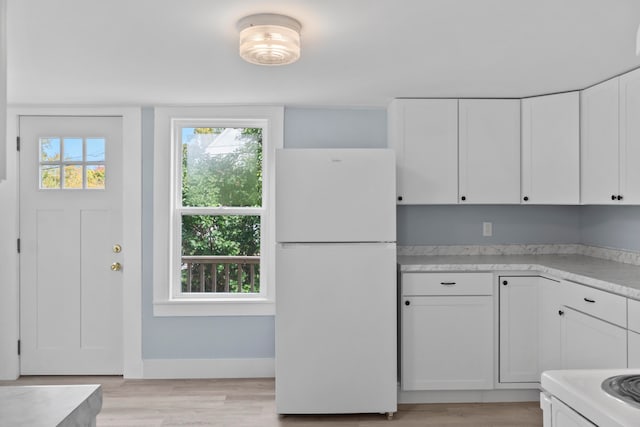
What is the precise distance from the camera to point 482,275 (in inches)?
129

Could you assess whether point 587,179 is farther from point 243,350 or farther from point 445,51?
point 243,350

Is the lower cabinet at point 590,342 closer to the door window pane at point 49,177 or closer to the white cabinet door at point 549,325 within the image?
the white cabinet door at point 549,325

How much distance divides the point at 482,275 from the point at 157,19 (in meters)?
2.46

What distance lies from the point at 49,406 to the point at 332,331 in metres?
2.28

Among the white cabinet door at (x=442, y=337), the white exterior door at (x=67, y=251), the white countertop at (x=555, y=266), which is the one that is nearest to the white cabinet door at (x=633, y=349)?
the white countertop at (x=555, y=266)

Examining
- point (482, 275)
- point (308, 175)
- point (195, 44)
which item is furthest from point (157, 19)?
point (482, 275)

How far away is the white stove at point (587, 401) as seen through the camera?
3.04 feet

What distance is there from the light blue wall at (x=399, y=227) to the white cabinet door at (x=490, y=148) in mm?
361

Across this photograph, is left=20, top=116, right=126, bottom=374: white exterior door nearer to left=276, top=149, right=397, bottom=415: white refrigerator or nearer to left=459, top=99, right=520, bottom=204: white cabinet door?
left=276, top=149, right=397, bottom=415: white refrigerator

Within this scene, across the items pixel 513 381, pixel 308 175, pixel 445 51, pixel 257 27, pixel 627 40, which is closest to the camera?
pixel 257 27

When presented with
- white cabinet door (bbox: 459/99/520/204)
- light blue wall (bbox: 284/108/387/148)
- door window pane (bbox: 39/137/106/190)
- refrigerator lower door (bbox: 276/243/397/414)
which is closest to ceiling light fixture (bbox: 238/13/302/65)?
refrigerator lower door (bbox: 276/243/397/414)

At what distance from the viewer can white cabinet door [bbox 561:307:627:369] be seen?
8.20 feet

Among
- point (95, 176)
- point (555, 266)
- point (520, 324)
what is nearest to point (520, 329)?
point (520, 324)

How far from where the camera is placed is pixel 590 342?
8.96ft
